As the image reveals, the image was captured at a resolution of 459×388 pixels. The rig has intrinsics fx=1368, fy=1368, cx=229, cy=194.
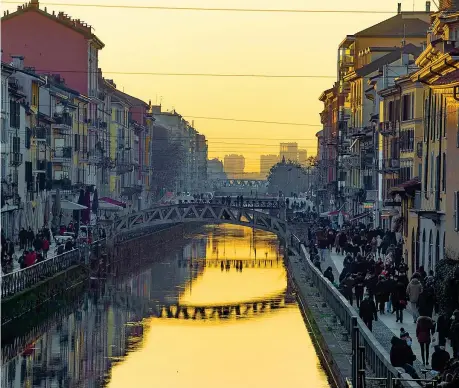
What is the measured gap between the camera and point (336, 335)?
128ft

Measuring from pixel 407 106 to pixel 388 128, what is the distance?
6733 millimetres

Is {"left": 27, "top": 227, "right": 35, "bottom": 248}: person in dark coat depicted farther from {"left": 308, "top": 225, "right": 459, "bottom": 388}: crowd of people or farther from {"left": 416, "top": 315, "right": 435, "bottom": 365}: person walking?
{"left": 416, "top": 315, "right": 435, "bottom": 365}: person walking

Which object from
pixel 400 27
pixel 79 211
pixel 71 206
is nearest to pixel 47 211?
pixel 71 206

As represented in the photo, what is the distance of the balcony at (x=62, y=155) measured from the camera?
296 feet

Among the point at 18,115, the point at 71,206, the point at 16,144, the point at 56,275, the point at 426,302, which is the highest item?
the point at 18,115

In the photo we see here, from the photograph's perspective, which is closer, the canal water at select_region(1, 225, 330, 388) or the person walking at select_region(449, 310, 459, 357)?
the person walking at select_region(449, 310, 459, 357)

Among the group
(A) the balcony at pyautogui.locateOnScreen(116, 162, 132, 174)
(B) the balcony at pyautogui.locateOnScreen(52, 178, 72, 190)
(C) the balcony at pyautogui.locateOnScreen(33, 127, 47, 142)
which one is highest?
(C) the balcony at pyautogui.locateOnScreen(33, 127, 47, 142)

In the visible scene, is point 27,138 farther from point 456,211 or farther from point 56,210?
point 456,211

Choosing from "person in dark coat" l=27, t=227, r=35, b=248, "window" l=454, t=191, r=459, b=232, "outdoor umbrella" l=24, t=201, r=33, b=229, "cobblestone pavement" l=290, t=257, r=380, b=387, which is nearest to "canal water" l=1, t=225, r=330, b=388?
"cobblestone pavement" l=290, t=257, r=380, b=387

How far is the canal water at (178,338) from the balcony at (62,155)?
526 inches

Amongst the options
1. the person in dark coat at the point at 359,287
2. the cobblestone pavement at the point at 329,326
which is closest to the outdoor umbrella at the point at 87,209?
the cobblestone pavement at the point at 329,326

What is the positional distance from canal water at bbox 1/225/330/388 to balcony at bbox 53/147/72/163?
13.4 m

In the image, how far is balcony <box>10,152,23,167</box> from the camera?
225 feet

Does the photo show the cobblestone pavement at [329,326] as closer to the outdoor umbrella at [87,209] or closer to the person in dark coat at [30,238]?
the person in dark coat at [30,238]
